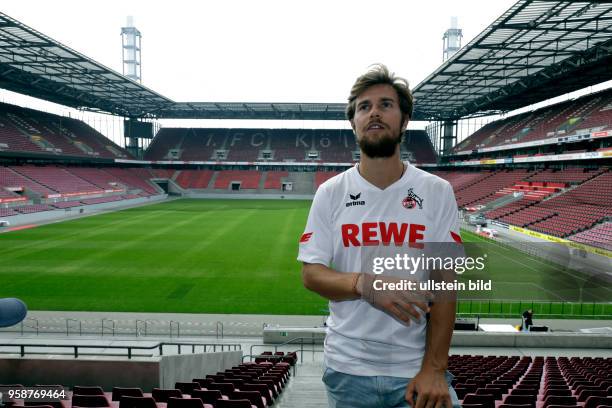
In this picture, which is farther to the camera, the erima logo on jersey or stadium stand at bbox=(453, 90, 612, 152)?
stadium stand at bbox=(453, 90, 612, 152)

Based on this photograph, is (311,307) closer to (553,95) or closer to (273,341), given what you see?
(273,341)

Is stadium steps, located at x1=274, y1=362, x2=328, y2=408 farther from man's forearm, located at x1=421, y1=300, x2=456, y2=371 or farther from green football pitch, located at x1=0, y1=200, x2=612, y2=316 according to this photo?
man's forearm, located at x1=421, y1=300, x2=456, y2=371

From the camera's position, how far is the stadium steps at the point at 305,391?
6727 mm

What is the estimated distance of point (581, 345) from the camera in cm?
1279

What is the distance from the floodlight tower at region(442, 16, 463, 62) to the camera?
79000 mm

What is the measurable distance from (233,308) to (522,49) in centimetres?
2964

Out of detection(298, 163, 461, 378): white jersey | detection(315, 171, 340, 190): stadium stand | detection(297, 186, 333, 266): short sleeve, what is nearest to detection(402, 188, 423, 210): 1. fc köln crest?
detection(298, 163, 461, 378): white jersey

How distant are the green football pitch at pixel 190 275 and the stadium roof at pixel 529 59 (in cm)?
1460

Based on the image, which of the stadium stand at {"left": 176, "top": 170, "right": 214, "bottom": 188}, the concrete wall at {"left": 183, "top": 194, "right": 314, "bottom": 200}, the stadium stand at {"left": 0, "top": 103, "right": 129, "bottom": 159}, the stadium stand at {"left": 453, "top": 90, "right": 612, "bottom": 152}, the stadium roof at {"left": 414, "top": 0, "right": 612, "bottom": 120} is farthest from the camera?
the stadium stand at {"left": 176, "top": 170, "right": 214, "bottom": 188}

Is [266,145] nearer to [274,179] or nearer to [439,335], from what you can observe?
[274,179]

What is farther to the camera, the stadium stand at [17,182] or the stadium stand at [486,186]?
Result: the stadium stand at [486,186]

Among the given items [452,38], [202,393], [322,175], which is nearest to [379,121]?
[202,393]

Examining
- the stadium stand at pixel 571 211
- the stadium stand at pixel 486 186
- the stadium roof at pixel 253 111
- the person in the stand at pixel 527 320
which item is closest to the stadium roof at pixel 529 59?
the stadium stand at pixel 486 186

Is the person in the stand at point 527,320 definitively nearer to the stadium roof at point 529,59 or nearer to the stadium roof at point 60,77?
the stadium roof at point 529,59
